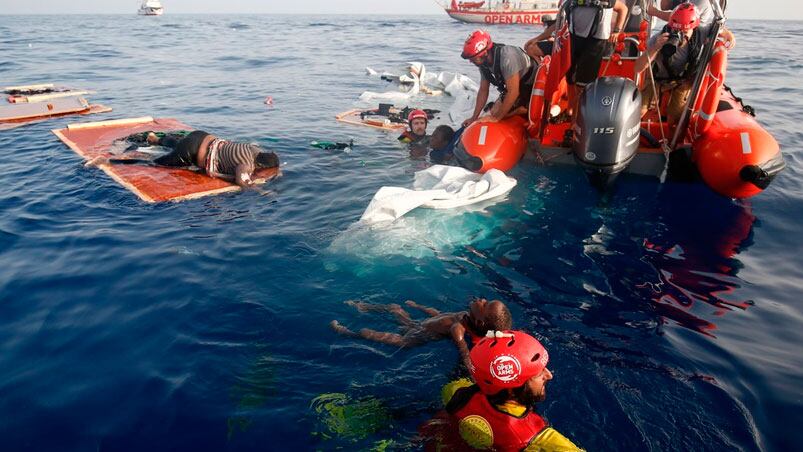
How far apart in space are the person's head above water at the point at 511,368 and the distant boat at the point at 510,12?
63.2 meters

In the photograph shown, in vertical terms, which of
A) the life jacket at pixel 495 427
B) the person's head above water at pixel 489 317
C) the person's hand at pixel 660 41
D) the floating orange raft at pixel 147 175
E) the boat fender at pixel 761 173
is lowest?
the floating orange raft at pixel 147 175

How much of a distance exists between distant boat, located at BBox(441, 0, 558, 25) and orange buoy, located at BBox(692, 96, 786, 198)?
192ft

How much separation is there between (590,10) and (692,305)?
363 cm

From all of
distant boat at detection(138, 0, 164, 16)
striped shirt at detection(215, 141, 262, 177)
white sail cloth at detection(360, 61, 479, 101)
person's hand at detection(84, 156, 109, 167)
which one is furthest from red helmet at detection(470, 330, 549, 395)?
distant boat at detection(138, 0, 164, 16)

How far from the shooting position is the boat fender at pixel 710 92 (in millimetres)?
6168

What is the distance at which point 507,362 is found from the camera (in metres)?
2.77

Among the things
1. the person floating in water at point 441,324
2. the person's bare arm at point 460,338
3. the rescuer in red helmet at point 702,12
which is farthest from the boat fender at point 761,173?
the person's bare arm at point 460,338

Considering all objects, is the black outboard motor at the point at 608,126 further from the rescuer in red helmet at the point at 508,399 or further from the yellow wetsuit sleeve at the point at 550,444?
the yellow wetsuit sleeve at the point at 550,444

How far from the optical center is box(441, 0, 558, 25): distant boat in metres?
59.6

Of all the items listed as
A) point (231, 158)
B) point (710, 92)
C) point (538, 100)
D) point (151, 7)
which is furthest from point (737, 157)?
point (151, 7)

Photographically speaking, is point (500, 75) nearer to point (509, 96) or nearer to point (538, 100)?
point (509, 96)

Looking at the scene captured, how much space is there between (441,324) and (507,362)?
3.88ft

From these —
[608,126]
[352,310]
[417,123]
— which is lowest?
[352,310]

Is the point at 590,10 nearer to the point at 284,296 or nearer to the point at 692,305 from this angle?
the point at 692,305
